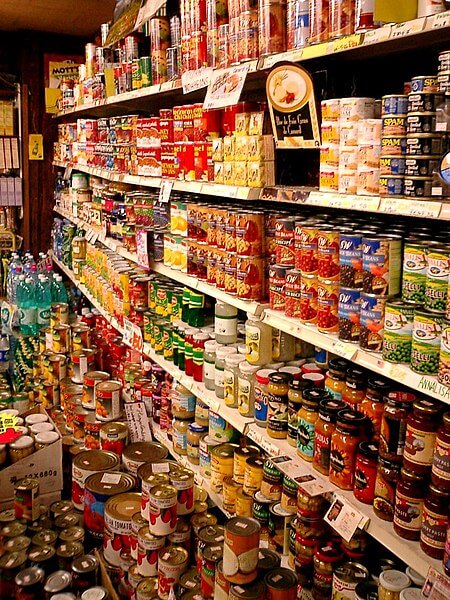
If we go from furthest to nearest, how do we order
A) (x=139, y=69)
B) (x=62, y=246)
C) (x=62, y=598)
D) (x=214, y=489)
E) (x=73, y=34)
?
(x=73, y=34) → (x=62, y=246) → (x=139, y=69) → (x=214, y=489) → (x=62, y=598)

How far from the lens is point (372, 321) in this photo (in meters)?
1.69

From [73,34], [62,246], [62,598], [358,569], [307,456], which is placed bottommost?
[62,598]

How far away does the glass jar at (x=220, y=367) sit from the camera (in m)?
2.53

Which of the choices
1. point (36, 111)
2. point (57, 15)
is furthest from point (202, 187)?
point (36, 111)

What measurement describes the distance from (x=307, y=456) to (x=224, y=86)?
1258mm

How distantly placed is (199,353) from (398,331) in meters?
1.28

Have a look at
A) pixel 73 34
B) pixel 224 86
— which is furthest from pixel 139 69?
pixel 73 34

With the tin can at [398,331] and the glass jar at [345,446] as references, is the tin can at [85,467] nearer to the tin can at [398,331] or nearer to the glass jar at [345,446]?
the glass jar at [345,446]

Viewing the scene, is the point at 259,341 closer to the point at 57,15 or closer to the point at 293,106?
the point at 293,106

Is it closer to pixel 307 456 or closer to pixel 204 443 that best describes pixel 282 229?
pixel 307 456

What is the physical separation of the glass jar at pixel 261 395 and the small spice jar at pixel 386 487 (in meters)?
0.59

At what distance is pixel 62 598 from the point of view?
216 centimetres

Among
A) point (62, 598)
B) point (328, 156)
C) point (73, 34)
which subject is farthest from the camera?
point (73, 34)

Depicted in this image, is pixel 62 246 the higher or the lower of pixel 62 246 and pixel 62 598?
the higher
